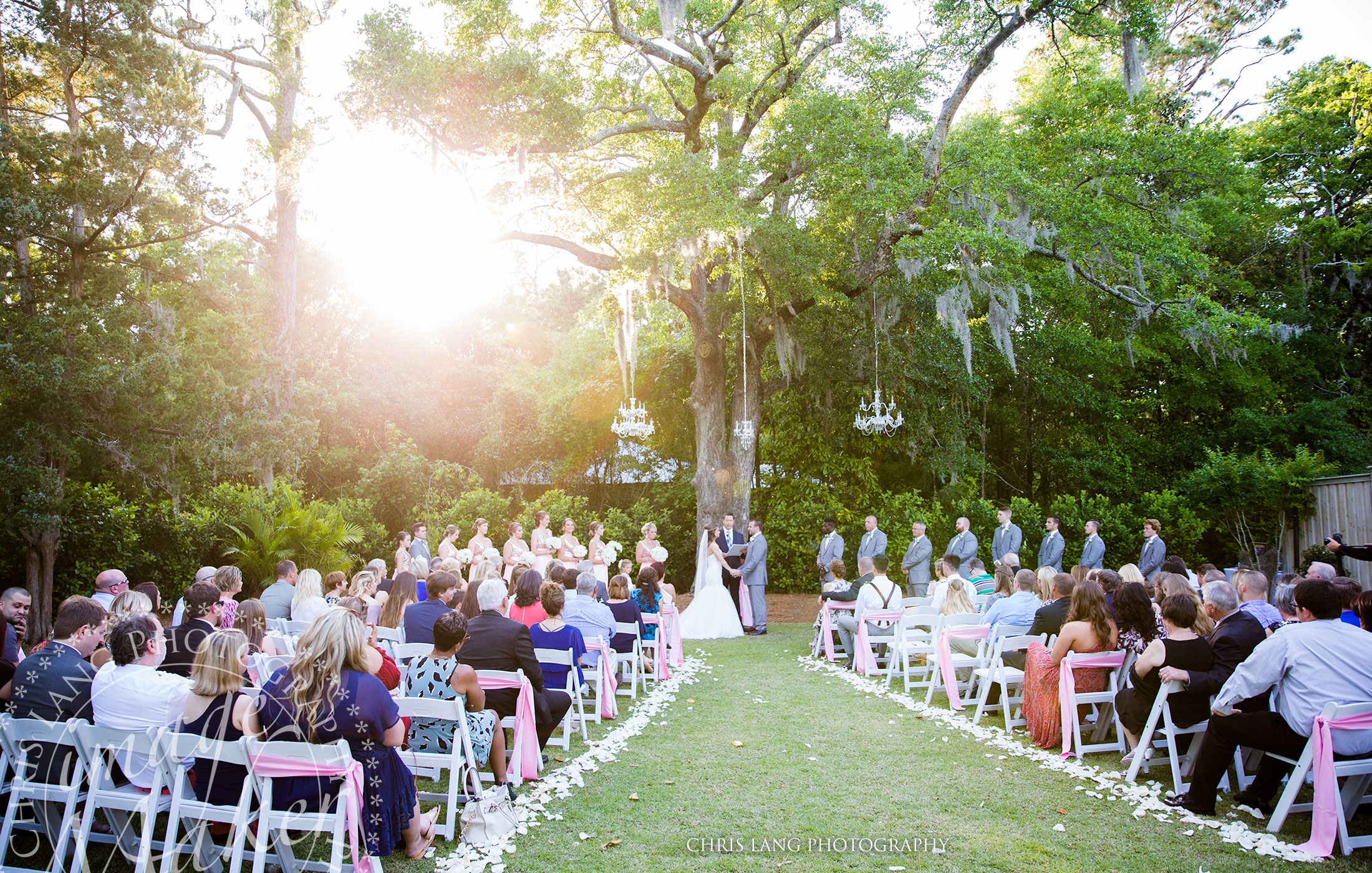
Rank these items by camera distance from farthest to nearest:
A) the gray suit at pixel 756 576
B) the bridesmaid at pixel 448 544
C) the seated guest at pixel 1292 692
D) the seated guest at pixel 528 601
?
the gray suit at pixel 756 576, the bridesmaid at pixel 448 544, the seated guest at pixel 528 601, the seated guest at pixel 1292 692

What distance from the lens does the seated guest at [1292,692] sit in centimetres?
381

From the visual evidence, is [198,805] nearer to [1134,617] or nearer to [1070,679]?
[1070,679]

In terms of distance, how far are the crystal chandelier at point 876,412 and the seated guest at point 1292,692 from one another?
926 centimetres

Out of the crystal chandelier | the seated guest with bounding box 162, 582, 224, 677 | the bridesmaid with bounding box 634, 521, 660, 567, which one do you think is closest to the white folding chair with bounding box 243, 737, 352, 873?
the seated guest with bounding box 162, 582, 224, 677

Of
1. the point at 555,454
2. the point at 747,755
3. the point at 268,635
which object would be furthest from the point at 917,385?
the point at 268,635

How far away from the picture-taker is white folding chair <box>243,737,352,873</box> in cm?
308

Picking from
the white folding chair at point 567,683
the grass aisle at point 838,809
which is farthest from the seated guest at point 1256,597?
the white folding chair at point 567,683

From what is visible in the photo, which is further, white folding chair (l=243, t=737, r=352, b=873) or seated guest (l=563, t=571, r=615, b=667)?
seated guest (l=563, t=571, r=615, b=667)

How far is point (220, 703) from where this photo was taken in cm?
342

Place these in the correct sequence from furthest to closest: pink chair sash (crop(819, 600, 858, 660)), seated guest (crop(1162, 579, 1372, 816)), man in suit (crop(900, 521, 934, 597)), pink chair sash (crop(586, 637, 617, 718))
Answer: man in suit (crop(900, 521, 934, 597)) → pink chair sash (crop(819, 600, 858, 660)) → pink chair sash (crop(586, 637, 617, 718)) → seated guest (crop(1162, 579, 1372, 816))

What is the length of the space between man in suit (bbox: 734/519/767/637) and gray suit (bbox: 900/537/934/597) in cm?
205

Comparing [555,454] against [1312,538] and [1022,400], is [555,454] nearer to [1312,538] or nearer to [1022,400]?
[1022,400]

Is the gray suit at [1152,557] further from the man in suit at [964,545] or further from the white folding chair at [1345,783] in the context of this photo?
the white folding chair at [1345,783]

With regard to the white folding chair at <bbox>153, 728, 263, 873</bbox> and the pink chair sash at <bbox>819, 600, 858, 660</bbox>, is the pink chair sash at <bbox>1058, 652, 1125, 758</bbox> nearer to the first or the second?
the pink chair sash at <bbox>819, 600, 858, 660</bbox>
